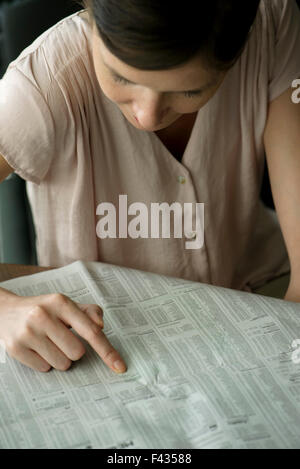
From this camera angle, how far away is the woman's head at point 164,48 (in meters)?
0.58

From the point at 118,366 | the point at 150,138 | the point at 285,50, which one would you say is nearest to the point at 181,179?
the point at 150,138

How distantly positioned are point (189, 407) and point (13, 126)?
1.42ft

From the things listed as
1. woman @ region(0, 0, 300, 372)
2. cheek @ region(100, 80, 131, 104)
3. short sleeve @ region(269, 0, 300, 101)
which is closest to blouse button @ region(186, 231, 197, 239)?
woman @ region(0, 0, 300, 372)

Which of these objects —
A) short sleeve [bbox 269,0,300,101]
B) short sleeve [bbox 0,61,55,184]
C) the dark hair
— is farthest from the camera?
short sleeve [bbox 269,0,300,101]

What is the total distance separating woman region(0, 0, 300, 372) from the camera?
63cm

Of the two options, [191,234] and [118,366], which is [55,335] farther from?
[191,234]

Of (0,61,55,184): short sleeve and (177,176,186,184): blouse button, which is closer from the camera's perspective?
(0,61,55,184): short sleeve

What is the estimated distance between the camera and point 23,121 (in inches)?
31.5

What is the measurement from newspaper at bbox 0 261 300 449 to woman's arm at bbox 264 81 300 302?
0.19 m

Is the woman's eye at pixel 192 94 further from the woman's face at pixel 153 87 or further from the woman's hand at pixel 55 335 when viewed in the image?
the woman's hand at pixel 55 335

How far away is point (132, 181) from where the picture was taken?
966 mm

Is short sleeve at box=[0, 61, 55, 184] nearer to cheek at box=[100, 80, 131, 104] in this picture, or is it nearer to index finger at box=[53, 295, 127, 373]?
cheek at box=[100, 80, 131, 104]

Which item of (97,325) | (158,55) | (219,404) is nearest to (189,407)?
(219,404)

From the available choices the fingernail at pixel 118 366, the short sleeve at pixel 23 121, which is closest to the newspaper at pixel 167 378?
the fingernail at pixel 118 366
